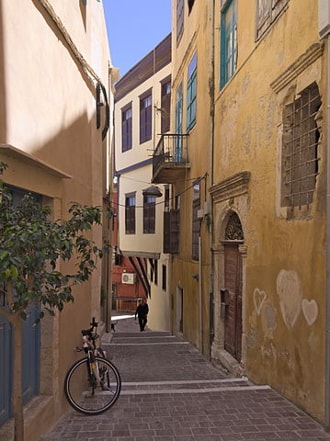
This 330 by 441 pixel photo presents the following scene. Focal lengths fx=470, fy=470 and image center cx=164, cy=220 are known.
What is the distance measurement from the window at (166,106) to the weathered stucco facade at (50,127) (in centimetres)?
1237

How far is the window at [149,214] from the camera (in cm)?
2091

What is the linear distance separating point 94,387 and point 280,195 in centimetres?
332

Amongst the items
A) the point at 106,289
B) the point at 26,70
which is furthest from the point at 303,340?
the point at 106,289

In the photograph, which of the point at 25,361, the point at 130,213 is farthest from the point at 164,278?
the point at 25,361

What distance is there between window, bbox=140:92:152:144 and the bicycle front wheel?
16.2 metres

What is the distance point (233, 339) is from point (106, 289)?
292 inches

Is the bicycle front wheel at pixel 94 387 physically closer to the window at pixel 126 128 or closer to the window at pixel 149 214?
the window at pixel 149 214

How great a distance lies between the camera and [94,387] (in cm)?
541

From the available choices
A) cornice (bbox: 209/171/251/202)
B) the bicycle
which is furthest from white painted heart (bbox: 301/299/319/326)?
cornice (bbox: 209/171/251/202)

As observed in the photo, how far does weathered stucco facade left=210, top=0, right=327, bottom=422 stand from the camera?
4996 mm

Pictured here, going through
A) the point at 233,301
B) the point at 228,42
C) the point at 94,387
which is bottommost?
the point at 94,387

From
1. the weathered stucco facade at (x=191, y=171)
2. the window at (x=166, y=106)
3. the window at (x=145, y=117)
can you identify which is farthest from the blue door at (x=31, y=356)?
the window at (x=145, y=117)

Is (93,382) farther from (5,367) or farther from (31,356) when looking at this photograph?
(5,367)

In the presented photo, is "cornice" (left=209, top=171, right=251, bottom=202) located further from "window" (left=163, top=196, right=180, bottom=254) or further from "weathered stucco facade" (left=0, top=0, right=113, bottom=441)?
"window" (left=163, top=196, right=180, bottom=254)
